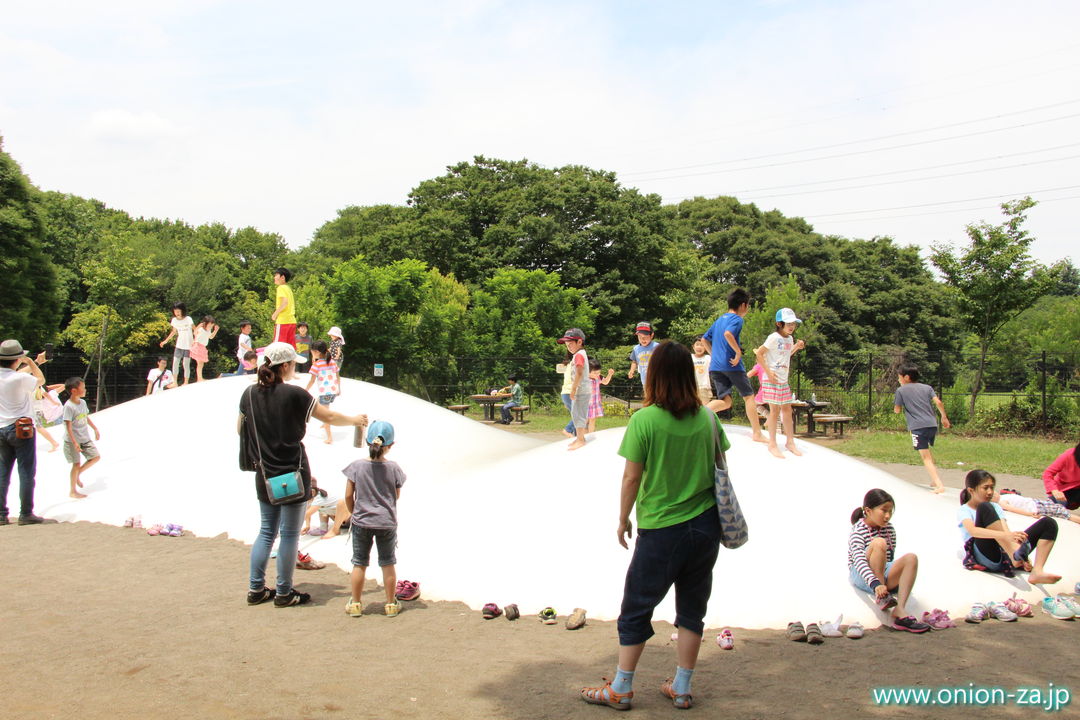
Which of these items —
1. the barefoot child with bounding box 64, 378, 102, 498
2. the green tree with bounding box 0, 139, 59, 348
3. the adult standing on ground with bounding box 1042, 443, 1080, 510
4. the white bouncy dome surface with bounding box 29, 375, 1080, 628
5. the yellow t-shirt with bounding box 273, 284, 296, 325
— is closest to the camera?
the white bouncy dome surface with bounding box 29, 375, 1080, 628

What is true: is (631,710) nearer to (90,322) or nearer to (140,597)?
(140,597)

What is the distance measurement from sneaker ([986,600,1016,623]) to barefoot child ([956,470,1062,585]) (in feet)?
1.52

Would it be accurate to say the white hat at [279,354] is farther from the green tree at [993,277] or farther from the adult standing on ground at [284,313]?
the green tree at [993,277]

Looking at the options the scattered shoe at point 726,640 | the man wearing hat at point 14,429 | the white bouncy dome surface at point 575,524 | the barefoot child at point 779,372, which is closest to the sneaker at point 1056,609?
the white bouncy dome surface at point 575,524

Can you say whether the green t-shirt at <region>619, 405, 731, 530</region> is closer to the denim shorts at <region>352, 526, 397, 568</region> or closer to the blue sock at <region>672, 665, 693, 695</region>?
the blue sock at <region>672, 665, 693, 695</region>

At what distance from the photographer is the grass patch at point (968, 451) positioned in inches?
531

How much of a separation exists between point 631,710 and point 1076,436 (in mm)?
17157

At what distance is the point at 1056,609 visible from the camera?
573 centimetres

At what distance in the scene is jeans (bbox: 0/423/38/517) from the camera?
8414mm

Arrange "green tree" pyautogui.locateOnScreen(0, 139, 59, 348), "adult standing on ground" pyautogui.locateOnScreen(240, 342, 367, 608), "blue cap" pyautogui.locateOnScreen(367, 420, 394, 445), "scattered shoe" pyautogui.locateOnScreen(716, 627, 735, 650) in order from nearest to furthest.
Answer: "scattered shoe" pyautogui.locateOnScreen(716, 627, 735, 650) < "adult standing on ground" pyautogui.locateOnScreen(240, 342, 367, 608) < "blue cap" pyautogui.locateOnScreen(367, 420, 394, 445) < "green tree" pyautogui.locateOnScreen(0, 139, 59, 348)

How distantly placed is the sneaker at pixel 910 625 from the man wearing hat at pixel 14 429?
8.26 metres

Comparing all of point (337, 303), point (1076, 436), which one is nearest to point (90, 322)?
point (337, 303)

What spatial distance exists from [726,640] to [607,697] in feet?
4.47

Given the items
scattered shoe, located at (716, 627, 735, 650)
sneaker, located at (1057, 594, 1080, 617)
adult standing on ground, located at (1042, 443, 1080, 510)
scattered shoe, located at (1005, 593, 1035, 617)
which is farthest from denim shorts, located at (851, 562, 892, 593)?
adult standing on ground, located at (1042, 443, 1080, 510)
